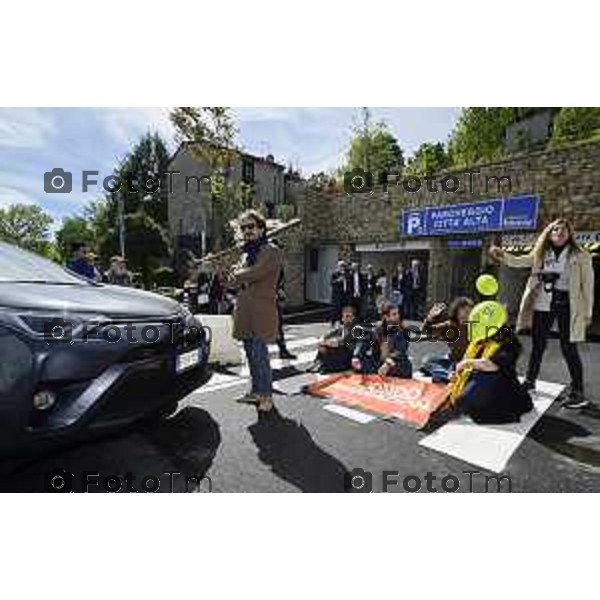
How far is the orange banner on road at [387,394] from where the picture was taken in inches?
155

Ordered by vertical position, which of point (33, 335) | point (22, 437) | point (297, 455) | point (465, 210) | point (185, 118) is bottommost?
point (297, 455)

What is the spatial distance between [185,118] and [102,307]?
18.0 meters

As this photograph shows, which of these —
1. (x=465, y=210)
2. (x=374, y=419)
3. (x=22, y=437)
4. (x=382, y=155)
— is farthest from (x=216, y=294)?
(x=382, y=155)

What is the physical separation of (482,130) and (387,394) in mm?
25682

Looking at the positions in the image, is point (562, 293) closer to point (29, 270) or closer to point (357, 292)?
point (357, 292)

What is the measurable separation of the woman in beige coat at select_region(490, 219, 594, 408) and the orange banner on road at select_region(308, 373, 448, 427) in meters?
1.09

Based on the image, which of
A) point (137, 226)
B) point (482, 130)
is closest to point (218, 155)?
point (137, 226)

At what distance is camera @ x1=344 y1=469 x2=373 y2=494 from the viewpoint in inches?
108

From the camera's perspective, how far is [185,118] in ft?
62.0

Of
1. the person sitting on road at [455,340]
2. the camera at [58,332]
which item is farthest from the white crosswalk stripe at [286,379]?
the camera at [58,332]

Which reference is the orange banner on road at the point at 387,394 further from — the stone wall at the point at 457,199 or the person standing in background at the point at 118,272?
the stone wall at the point at 457,199

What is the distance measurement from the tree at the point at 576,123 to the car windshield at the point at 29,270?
22.6 m

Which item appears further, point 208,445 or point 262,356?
point 262,356

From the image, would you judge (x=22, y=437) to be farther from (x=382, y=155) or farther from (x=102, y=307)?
(x=382, y=155)
